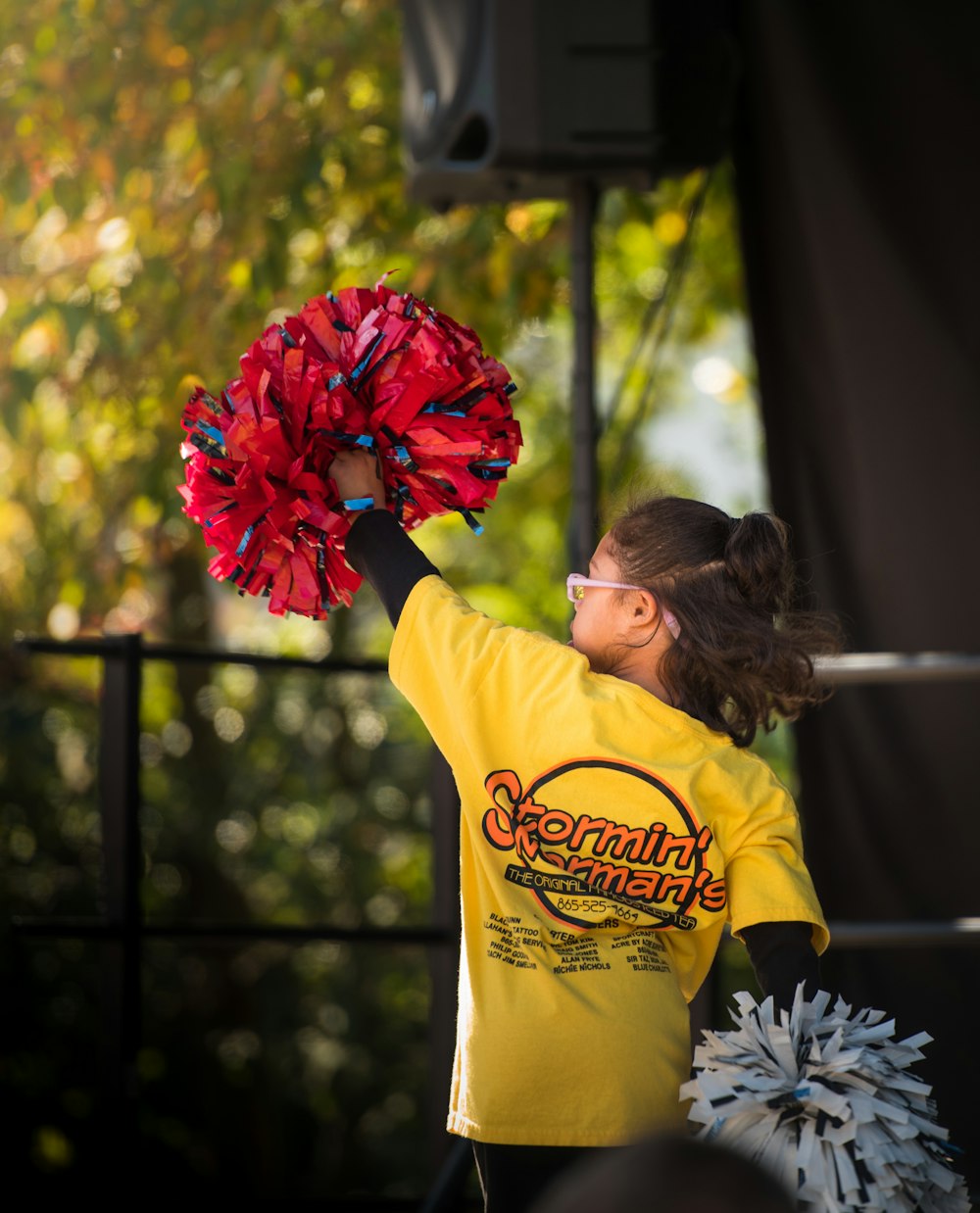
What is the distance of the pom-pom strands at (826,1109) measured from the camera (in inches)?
53.4

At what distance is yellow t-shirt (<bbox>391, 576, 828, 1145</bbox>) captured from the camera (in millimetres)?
1557

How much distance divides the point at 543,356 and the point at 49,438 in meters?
2.69

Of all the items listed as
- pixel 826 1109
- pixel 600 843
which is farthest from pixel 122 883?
pixel 826 1109

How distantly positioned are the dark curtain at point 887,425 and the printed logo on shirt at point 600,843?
5.27 ft

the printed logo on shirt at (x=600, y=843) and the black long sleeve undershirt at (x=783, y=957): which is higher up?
the printed logo on shirt at (x=600, y=843)

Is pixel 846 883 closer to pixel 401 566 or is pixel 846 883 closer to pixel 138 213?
pixel 401 566

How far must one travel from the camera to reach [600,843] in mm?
1567

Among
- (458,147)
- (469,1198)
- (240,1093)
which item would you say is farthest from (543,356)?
(469,1198)

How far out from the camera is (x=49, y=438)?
17.6 feet

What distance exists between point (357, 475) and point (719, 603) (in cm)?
43

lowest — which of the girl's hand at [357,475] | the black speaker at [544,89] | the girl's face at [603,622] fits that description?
the girl's face at [603,622]

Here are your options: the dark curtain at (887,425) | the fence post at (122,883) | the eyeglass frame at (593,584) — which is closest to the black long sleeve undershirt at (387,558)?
the eyeglass frame at (593,584)

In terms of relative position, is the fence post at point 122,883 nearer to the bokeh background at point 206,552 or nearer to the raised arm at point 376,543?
the bokeh background at point 206,552

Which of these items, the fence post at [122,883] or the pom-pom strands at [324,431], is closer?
A: the pom-pom strands at [324,431]
